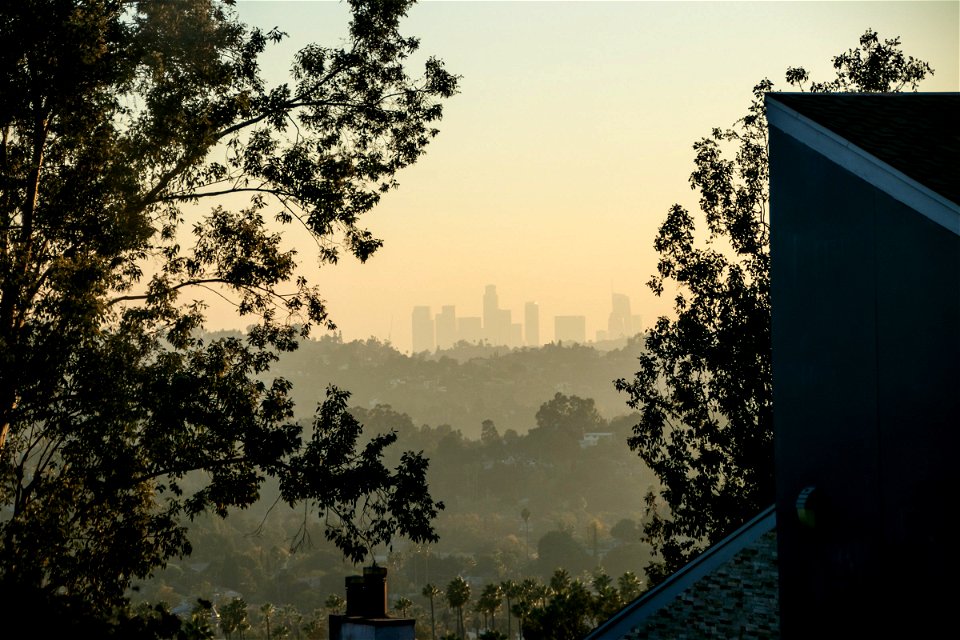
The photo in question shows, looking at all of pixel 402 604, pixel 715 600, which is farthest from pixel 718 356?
pixel 402 604

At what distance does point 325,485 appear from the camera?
19.9 metres

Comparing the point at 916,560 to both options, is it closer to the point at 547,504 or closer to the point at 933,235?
the point at 933,235

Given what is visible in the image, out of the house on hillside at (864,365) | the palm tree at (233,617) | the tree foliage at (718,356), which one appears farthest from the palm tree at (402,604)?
the house on hillside at (864,365)

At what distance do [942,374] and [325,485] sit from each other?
12331mm

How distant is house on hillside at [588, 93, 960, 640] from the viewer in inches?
390

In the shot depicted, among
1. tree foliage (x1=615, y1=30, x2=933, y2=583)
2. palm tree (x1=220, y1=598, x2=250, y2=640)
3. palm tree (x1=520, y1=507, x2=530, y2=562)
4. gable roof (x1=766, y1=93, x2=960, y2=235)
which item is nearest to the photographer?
gable roof (x1=766, y1=93, x2=960, y2=235)

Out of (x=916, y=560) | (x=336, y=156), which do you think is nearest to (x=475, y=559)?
(x=336, y=156)

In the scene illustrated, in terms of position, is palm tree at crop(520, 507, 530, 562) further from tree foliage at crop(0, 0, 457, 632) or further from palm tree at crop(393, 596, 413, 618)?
tree foliage at crop(0, 0, 457, 632)

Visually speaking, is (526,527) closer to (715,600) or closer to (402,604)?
(402,604)

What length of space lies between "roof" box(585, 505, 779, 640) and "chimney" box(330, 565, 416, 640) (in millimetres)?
2568

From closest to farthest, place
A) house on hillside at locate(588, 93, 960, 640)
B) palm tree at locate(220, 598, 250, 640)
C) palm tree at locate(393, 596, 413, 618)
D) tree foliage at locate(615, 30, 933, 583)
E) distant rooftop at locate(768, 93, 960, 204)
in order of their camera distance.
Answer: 1. house on hillside at locate(588, 93, 960, 640)
2. distant rooftop at locate(768, 93, 960, 204)
3. tree foliage at locate(615, 30, 933, 583)
4. palm tree at locate(393, 596, 413, 618)
5. palm tree at locate(220, 598, 250, 640)

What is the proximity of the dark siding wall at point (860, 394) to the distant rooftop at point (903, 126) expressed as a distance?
35cm

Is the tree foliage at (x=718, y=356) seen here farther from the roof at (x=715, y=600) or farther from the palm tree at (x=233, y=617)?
the palm tree at (x=233, y=617)

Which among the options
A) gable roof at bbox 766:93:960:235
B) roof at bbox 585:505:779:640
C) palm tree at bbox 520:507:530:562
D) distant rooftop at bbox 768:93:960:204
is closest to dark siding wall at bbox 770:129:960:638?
gable roof at bbox 766:93:960:235
